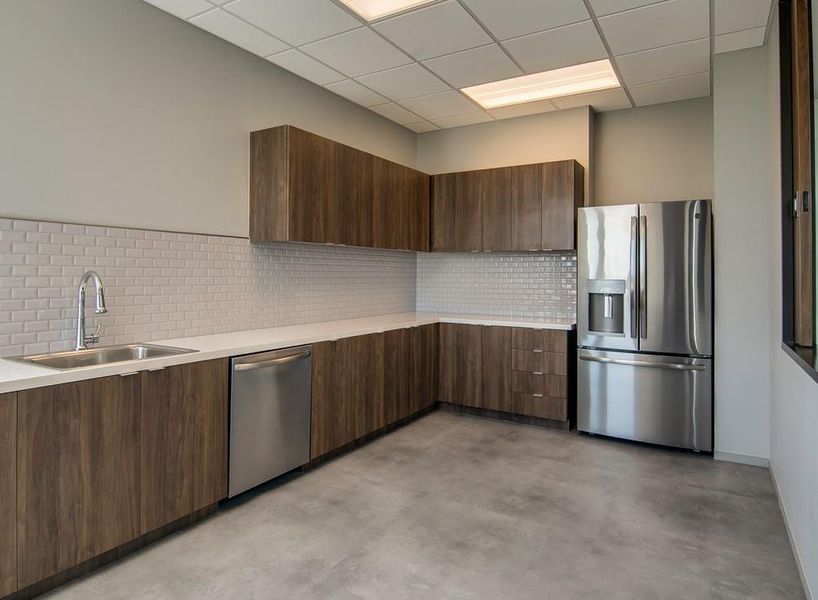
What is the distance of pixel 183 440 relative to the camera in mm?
2621

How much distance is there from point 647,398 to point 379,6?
3.34 m

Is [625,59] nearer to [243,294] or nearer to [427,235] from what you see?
[427,235]

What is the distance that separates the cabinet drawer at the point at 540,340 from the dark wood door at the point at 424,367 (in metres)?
0.74

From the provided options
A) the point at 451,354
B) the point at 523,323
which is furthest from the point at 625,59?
the point at 451,354

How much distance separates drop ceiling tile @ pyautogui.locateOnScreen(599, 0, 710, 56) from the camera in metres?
3.12

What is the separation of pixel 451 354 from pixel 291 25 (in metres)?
2.98

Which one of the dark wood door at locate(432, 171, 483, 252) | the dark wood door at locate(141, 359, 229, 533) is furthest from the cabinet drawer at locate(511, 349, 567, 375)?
the dark wood door at locate(141, 359, 229, 533)

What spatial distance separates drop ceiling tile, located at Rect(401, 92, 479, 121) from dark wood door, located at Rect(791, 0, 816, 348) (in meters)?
2.55

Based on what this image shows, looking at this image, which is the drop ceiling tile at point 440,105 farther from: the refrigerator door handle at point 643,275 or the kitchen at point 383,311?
the refrigerator door handle at point 643,275

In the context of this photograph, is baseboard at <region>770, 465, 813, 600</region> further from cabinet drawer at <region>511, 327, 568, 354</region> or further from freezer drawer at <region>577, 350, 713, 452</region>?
cabinet drawer at <region>511, 327, 568, 354</region>

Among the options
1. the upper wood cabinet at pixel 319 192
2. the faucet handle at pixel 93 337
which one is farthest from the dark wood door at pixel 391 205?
the faucet handle at pixel 93 337

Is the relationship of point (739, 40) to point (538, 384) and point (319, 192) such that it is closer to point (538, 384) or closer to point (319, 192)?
point (538, 384)

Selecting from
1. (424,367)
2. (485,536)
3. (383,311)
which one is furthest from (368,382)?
(485,536)

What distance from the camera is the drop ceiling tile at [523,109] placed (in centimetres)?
476
